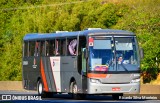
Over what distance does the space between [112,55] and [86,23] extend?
36.5 m

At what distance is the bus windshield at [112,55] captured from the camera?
33.3 m

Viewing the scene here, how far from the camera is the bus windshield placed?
109 ft

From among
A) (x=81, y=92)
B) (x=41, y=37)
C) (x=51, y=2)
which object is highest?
(x=51, y=2)

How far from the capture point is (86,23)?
69.8 metres

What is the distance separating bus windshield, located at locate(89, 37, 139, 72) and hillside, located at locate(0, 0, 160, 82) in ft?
77.5

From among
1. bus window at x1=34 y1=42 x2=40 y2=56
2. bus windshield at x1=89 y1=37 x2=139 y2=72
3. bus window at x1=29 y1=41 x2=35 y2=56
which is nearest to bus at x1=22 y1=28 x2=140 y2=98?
bus windshield at x1=89 y1=37 x2=139 y2=72

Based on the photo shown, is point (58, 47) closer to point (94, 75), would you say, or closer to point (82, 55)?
point (82, 55)

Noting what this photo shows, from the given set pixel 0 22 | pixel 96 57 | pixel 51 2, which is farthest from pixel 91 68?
pixel 0 22

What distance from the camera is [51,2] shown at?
80688mm

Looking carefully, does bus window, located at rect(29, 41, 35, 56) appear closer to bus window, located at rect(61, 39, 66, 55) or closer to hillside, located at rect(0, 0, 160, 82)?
bus window, located at rect(61, 39, 66, 55)

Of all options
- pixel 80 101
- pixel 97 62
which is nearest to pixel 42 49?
pixel 97 62

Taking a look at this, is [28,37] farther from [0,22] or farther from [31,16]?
[0,22]

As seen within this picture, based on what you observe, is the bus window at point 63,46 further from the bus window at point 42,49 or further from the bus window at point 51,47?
the bus window at point 42,49

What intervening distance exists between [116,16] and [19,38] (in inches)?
420
